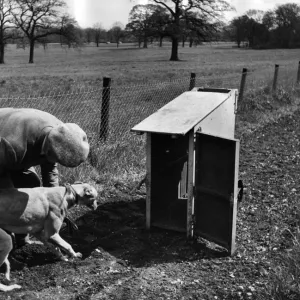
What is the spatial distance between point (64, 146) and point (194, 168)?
Result: 5.22ft

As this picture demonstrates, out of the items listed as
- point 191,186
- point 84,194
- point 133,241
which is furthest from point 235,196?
point 84,194

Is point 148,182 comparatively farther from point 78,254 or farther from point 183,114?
point 78,254

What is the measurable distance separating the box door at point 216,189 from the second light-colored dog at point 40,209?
1.08 metres

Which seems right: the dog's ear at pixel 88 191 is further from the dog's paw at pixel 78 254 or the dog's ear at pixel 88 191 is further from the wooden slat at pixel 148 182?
the wooden slat at pixel 148 182

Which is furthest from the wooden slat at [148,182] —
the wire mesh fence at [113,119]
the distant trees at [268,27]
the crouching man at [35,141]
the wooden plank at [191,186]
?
the distant trees at [268,27]

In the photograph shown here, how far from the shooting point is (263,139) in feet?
29.0

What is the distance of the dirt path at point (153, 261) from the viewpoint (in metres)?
3.44

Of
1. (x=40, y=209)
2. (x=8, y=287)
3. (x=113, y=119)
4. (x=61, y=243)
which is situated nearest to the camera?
(x=8, y=287)

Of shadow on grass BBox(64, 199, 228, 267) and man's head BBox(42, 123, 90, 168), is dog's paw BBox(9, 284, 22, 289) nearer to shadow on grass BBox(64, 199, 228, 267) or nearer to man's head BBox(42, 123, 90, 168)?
shadow on grass BBox(64, 199, 228, 267)

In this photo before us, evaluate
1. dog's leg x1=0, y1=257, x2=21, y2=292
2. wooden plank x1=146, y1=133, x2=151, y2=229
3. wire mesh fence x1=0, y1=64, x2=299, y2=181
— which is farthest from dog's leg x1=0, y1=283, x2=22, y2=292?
wire mesh fence x1=0, y1=64, x2=299, y2=181

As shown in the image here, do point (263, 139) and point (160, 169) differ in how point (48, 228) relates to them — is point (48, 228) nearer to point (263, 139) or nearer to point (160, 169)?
point (160, 169)

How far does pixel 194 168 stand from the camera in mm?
4203

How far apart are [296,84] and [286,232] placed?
12392mm

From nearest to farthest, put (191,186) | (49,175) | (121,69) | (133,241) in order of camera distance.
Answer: (49,175)
(191,186)
(133,241)
(121,69)
